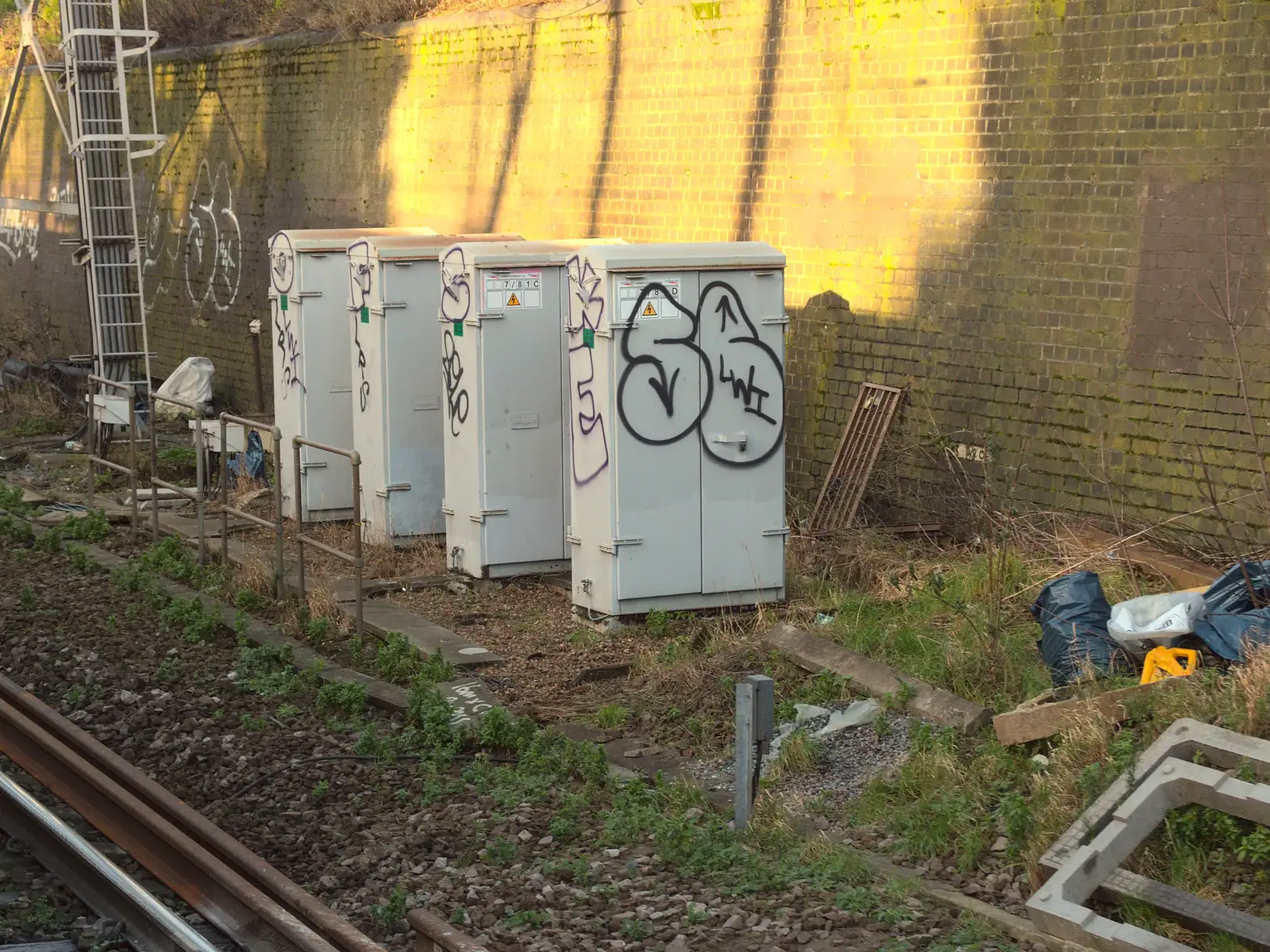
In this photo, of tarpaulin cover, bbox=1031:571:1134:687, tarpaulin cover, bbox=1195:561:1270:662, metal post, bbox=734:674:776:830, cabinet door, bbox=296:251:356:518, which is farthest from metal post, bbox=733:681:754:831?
cabinet door, bbox=296:251:356:518

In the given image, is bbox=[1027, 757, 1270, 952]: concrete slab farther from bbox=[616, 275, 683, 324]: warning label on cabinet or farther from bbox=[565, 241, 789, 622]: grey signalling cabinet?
bbox=[616, 275, 683, 324]: warning label on cabinet

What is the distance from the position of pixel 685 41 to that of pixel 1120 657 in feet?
24.6

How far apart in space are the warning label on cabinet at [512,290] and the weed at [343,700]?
9.90 ft

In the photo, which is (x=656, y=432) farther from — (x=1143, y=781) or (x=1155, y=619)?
(x=1143, y=781)

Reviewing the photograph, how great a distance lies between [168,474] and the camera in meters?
15.2

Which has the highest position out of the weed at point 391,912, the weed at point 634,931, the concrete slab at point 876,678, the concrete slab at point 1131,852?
the concrete slab at point 1131,852

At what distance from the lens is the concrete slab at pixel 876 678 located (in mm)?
7062

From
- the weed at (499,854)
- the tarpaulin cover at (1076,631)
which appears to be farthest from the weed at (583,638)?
the weed at (499,854)

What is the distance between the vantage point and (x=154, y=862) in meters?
6.22

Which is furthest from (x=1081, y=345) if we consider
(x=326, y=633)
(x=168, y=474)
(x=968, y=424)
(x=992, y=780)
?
(x=168, y=474)

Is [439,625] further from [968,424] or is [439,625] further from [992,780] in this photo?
[992,780]

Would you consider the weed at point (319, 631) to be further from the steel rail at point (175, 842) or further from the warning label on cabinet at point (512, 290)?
the warning label on cabinet at point (512, 290)

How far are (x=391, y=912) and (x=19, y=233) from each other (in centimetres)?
2308

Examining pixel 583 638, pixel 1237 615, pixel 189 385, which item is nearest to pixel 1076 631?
pixel 1237 615
